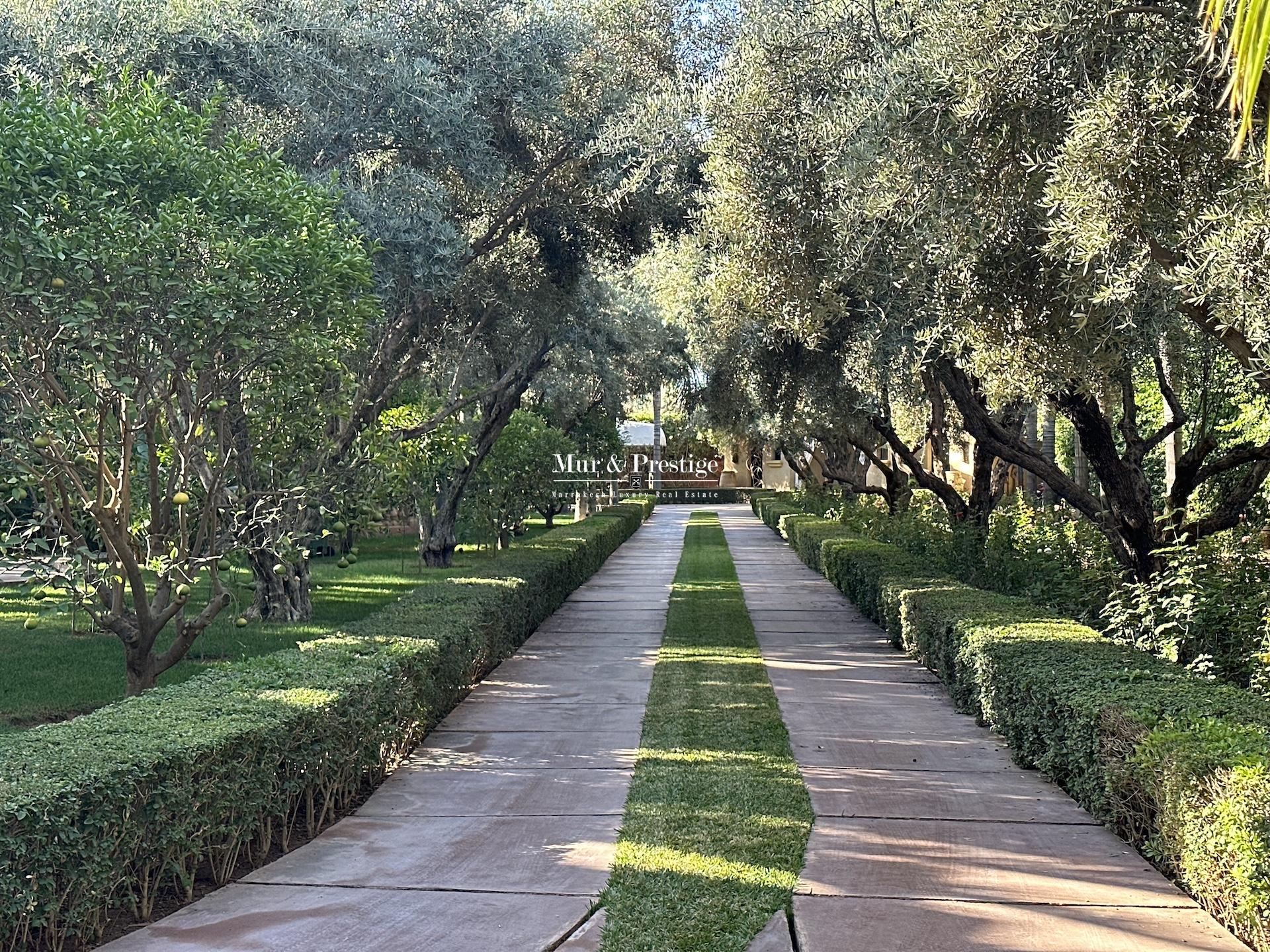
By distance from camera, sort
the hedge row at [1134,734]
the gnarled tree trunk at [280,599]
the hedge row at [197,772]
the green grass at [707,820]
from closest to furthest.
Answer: the hedge row at [197,772], the hedge row at [1134,734], the green grass at [707,820], the gnarled tree trunk at [280,599]

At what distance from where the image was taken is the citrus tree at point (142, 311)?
6672mm

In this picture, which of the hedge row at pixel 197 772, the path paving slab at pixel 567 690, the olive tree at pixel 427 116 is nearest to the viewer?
the hedge row at pixel 197 772

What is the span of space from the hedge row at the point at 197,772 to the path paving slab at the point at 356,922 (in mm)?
232

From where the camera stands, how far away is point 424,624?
938 centimetres

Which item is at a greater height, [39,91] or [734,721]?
[39,91]

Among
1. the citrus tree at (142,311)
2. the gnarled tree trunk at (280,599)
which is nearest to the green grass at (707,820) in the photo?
the citrus tree at (142,311)

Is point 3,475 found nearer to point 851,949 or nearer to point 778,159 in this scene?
point 778,159

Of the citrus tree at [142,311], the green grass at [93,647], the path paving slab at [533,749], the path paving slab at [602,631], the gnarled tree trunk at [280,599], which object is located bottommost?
the path paving slab at [533,749]

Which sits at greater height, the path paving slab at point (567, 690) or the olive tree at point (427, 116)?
the olive tree at point (427, 116)

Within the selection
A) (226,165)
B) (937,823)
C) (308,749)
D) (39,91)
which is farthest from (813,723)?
(39,91)

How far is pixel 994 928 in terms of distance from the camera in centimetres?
479

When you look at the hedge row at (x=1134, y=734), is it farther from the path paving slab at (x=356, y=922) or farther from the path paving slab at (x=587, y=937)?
the path paving slab at (x=356, y=922)

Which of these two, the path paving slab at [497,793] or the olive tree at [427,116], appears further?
the olive tree at [427,116]

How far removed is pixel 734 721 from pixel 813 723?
1.87 ft
